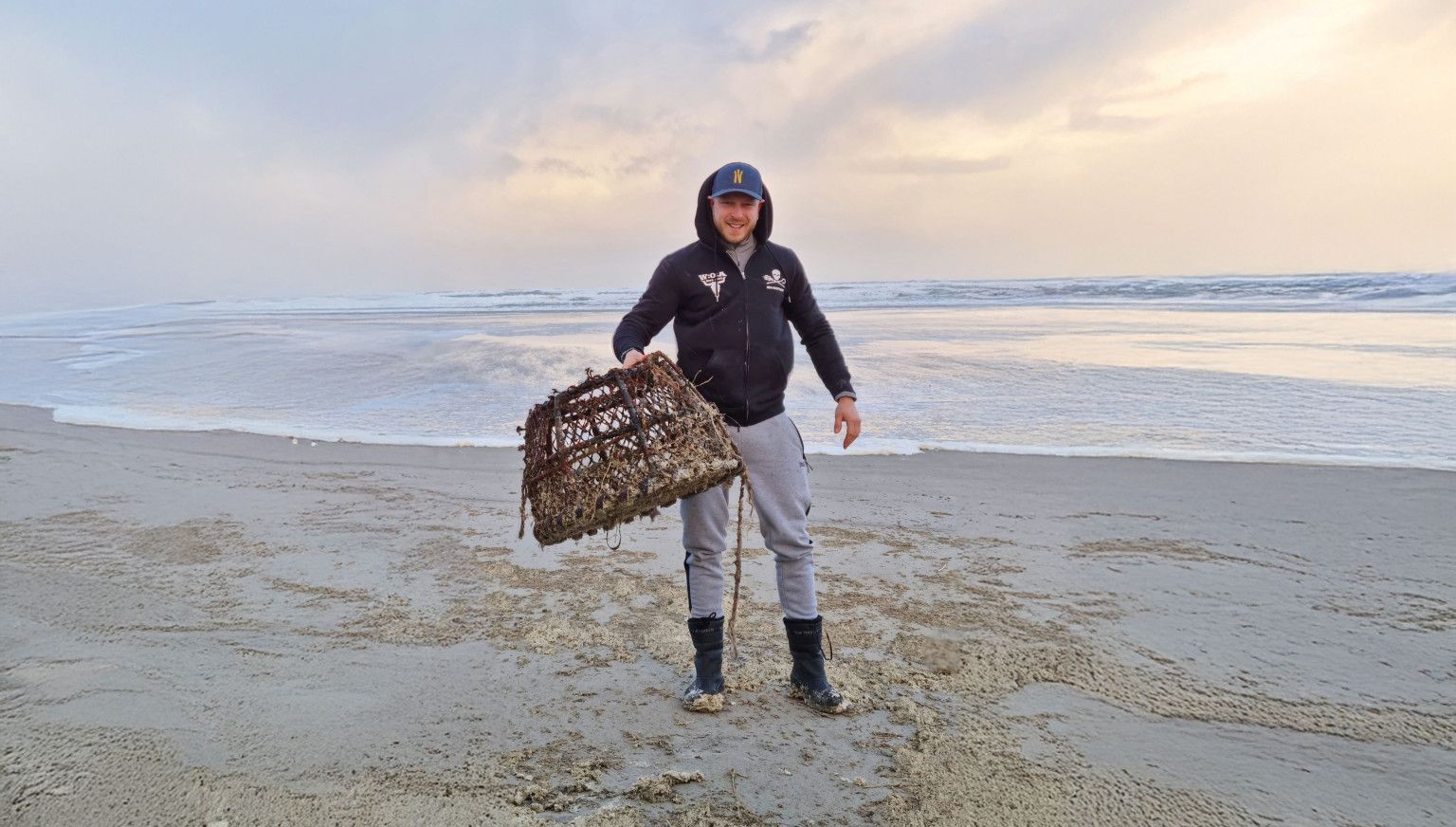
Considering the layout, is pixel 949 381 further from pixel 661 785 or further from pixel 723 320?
pixel 661 785

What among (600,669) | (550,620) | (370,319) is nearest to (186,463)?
(550,620)

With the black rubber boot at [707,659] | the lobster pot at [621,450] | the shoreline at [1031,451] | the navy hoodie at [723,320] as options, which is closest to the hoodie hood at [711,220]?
the navy hoodie at [723,320]

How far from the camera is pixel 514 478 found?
638 centimetres

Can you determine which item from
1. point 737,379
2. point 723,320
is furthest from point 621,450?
point 723,320

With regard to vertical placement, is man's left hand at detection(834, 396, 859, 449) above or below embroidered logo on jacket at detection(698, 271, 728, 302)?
below

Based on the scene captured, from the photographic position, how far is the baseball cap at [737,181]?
2982 millimetres

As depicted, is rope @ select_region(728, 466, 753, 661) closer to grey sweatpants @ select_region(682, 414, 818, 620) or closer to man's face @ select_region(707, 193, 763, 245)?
grey sweatpants @ select_region(682, 414, 818, 620)

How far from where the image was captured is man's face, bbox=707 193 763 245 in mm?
3029

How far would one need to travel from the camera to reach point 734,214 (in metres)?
3.03

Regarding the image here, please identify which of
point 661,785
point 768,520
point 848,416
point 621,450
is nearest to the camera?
point 661,785

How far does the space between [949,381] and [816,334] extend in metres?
7.97

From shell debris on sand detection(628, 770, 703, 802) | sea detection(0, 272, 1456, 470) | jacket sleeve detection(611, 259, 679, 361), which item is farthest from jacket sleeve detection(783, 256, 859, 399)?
sea detection(0, 272, 1456, 470)

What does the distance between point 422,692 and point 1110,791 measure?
2399mm

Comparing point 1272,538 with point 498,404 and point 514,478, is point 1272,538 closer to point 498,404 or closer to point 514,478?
point 514,478
